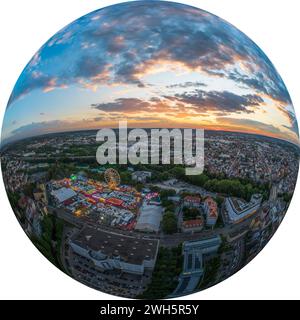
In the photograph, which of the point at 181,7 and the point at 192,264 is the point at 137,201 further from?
the point at 181,7

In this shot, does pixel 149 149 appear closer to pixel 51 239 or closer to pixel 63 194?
pixel 63 194

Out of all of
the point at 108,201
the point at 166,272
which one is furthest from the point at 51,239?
the point at 166,272

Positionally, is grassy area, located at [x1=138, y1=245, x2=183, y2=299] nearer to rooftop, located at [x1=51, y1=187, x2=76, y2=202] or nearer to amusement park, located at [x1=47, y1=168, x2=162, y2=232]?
amusement park, located at [x1=47, y1=168, x2=162, y2=232]

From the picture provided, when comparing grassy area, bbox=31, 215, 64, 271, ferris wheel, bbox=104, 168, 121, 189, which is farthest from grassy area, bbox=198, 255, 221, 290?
grassy area, bbox=31, 215, 64, 271

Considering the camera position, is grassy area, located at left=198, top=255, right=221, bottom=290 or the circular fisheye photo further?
grassy area, located at left=198, top=255, right=221, bottom=290

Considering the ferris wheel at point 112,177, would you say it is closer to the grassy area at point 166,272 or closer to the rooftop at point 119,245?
the rooftop at point 119,245

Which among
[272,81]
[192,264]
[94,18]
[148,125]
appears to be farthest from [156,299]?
[94,18]
